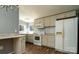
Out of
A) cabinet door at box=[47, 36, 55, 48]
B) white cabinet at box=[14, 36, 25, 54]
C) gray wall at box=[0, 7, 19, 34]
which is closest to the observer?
gray wall at box=[0, 7, 19, 34]

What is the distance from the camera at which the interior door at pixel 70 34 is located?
101 inches

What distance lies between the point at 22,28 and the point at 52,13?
24.9 inches

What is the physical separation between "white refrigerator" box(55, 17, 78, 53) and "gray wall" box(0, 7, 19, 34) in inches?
47.2

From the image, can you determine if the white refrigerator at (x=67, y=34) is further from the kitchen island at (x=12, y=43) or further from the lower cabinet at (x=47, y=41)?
the kitchen island at (x=12, y=43)

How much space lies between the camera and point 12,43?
6.54ft

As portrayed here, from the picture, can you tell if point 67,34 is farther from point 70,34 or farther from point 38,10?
point 38,10

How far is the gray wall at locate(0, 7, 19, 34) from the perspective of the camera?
1.69 m

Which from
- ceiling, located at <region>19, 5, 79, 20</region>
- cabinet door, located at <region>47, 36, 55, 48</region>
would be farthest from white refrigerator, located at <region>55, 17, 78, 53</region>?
ceiling, located at <region>19, 5, 79, 20</region>

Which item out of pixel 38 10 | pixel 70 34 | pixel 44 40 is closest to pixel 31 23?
pixel 38 10

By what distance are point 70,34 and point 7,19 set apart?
175 centimetres

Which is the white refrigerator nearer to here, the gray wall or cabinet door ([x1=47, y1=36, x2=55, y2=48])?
cabinet door ([x1=47, y1=36, x2=55, y2=48])

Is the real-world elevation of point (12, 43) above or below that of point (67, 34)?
below

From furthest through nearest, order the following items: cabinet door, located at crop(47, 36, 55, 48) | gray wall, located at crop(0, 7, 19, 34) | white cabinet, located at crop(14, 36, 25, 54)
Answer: cabinet door, located at crop(47, 36, 55, 48) < white cabinet, located at crop(14, 36, 25, 54) < gray wall, located at crop(0, 7, 19, 34)

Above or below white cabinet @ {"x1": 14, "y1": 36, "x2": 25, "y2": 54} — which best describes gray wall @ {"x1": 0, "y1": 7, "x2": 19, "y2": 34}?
above
